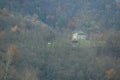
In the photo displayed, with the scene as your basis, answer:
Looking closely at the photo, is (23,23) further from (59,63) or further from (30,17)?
(59,63)

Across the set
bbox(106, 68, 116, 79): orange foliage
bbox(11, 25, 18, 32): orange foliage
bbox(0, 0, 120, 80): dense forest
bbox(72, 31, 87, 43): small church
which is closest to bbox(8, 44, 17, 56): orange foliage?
bbox(0, 0, 120, 80): dense forest

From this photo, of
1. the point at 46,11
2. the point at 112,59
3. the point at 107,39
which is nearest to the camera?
the point at 112,59

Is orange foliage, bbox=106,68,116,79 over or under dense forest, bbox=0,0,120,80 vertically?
under

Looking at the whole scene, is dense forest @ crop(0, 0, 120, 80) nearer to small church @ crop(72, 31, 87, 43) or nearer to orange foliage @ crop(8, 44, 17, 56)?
orange foliage @ crop(8, 44, 17, 56)

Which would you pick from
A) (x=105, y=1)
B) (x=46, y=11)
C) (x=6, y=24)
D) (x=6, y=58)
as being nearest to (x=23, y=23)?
(x=6, y=24)

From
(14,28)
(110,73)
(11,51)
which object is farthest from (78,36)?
(11,51)

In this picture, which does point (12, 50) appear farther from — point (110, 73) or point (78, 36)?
point (78, 36)

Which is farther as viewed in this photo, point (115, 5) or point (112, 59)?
point (115, 5)

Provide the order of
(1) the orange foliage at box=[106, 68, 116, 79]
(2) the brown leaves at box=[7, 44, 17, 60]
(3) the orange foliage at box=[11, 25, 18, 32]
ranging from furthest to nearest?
(3) the orange foliage at box=[11, 25, 18, 32], (1) the orange foliage at box=[106, 68, 116, 79], (2) the brown leaves at box=[7, 44, 17, 60]

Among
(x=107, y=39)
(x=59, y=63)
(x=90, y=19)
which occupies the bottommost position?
(x=59, y=63)
